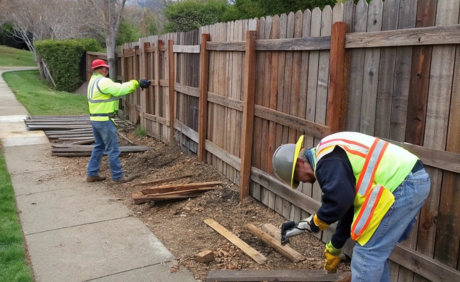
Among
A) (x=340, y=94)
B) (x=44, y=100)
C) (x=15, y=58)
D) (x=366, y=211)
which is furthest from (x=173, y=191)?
(x=15, y=58)

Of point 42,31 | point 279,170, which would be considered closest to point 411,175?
point 279,170

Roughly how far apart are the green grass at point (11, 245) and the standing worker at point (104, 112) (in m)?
1.45

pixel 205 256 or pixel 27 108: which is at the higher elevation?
pixel 27 108

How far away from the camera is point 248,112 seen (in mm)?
5820

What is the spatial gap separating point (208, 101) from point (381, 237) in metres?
4.75

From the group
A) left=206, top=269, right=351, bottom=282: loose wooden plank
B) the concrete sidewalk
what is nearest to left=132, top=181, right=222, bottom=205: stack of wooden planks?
the concrete sidewalk

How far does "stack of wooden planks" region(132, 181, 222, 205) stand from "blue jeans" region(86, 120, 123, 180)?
3.59 ft

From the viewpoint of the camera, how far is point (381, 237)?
2947mm

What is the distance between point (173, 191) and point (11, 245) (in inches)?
86.3

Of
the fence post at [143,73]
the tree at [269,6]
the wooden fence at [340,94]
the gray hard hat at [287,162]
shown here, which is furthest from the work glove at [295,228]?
the tree at [269,6]

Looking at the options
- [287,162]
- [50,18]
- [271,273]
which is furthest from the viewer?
[50,18]

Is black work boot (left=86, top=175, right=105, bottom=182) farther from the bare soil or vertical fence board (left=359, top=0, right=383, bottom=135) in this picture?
vertical fence board (left=359, top=0, right=383, bottom=135)

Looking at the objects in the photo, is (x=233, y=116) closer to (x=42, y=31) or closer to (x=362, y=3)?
(x=362, y=3)

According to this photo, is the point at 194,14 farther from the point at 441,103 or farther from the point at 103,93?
the point at 441,103
